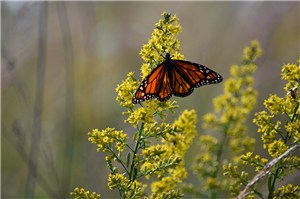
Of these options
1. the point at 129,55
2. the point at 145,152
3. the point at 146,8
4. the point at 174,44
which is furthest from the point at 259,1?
the point at 145,152

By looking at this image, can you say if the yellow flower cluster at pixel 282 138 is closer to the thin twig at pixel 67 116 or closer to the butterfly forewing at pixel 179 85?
the butterfly forewing at pixel 179 85

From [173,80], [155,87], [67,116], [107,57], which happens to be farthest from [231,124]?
[107,57]

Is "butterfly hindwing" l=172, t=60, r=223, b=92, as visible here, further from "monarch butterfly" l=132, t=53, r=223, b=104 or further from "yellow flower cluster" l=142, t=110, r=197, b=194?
"yellow flower cluster" l=142, t=110, r=197, b=194

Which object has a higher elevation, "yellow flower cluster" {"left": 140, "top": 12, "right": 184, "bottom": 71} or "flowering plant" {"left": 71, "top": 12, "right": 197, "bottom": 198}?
"yellow flower cluster" {"left": 140, "top": 12, "right": 184, "bottom": 71}

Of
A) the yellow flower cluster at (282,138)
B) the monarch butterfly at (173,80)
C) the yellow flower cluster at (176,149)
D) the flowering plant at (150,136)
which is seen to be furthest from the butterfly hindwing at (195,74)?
the yellow flower cluster at (282,138)

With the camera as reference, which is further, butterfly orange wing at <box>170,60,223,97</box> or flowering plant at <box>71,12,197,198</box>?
butterfly orange wing at <box>170,60,223,97</box>

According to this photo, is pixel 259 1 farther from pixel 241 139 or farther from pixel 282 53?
pixel 241 139

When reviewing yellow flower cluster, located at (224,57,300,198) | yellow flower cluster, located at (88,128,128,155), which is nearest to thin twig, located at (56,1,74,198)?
yellow flower cluster, located at (88,128,128,155)

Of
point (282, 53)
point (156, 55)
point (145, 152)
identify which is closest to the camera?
point (145, 152)
